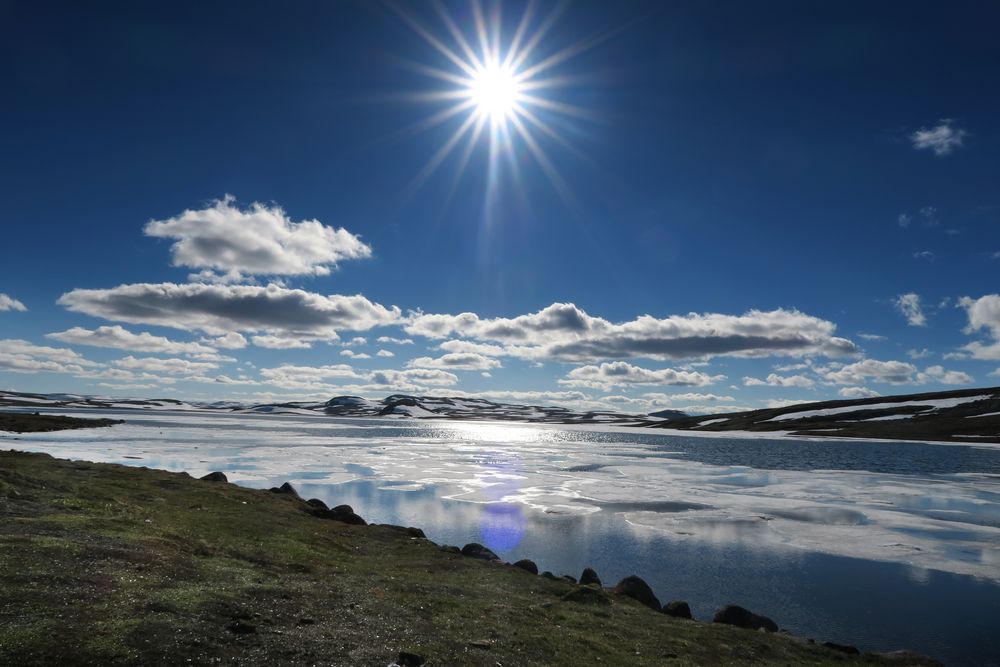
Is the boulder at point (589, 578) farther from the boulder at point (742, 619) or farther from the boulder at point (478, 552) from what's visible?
the boulder at point (742, 619)

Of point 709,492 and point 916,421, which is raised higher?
point 916,421

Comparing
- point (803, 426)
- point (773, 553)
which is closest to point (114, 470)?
point (773, 553)

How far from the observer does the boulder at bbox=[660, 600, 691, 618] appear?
56.7 ft

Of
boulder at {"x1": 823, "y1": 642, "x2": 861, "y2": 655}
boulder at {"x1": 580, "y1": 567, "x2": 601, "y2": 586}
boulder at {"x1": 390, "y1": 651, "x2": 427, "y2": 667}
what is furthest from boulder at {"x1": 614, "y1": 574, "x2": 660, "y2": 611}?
boulder at {"x1": 390, "y1": 651, "x2": 427, "y2": 667}

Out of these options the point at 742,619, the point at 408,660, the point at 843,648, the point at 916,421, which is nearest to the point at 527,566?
the point at 742,619

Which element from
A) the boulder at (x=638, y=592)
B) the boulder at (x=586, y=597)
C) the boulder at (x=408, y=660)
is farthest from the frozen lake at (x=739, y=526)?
the boulder at (x=408, y=660)

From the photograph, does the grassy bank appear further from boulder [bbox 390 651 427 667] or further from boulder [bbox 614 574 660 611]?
boulder [bbox 614 574 660 611]

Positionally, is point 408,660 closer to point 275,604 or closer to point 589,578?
point 275,604

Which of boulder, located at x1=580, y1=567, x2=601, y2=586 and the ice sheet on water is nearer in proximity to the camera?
boulder, located at x1=580, y1=567, x2=601, y2=586

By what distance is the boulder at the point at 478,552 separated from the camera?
22.3 metres

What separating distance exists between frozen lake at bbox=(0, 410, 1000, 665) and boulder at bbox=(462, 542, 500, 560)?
2.01 m

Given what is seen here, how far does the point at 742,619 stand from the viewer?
1672 centimetres

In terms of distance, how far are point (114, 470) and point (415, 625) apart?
28.0m

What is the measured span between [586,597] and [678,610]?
9.82 ft
